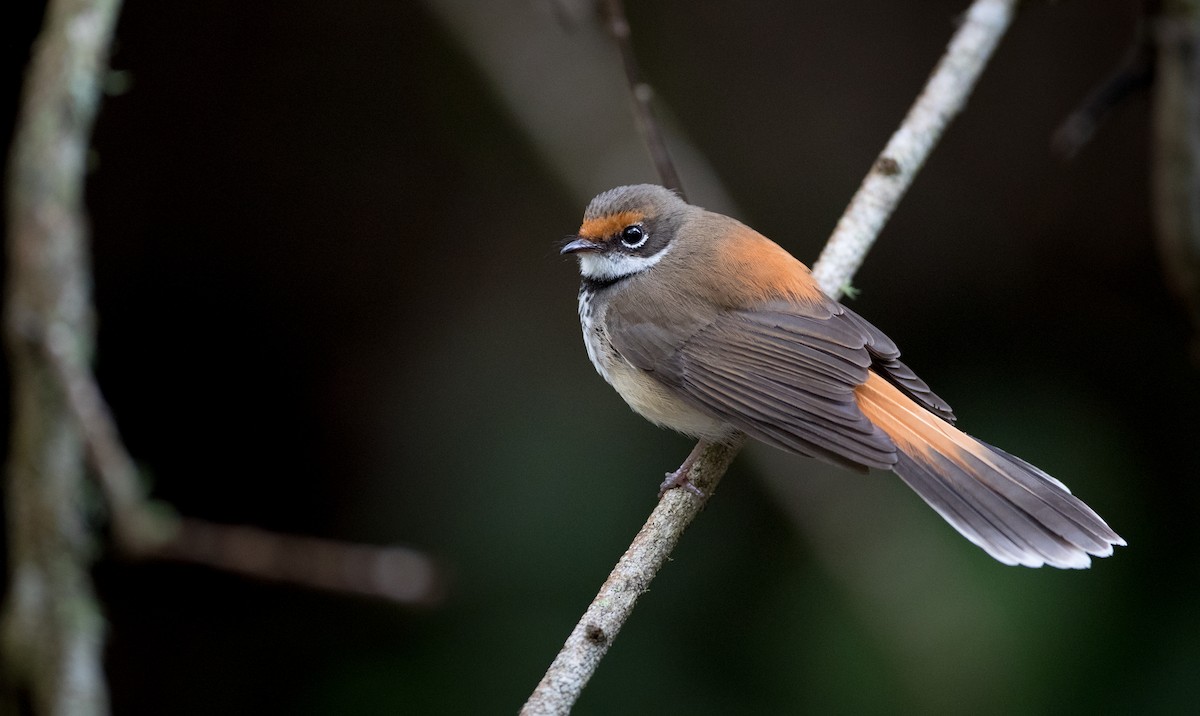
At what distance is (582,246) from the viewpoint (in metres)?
3.63

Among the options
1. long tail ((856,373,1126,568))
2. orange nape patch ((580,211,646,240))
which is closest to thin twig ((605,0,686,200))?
orange nape patch ((580,211,646,240))

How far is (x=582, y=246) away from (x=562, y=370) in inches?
39.2

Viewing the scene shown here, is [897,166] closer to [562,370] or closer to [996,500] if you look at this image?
[996,500]

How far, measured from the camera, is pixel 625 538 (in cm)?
407

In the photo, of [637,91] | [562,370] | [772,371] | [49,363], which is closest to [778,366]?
[772,371]

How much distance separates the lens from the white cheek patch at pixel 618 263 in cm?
371

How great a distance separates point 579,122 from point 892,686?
2.39 meters

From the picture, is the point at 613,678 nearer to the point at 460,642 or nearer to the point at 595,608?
the point at 460,642

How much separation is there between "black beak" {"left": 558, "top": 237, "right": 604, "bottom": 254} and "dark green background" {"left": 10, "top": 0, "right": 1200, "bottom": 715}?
0.71 metres

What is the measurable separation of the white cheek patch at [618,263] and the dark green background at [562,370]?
68 centimetres

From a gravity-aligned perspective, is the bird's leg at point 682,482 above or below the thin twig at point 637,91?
below

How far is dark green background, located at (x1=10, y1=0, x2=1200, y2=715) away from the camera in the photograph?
3.82 meters

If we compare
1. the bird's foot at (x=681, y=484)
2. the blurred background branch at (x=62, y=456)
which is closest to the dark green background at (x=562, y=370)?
the bird's foot at (x=681, y=484)

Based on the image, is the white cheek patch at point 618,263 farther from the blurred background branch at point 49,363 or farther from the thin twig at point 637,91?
the blurred background branch at point 49,363
